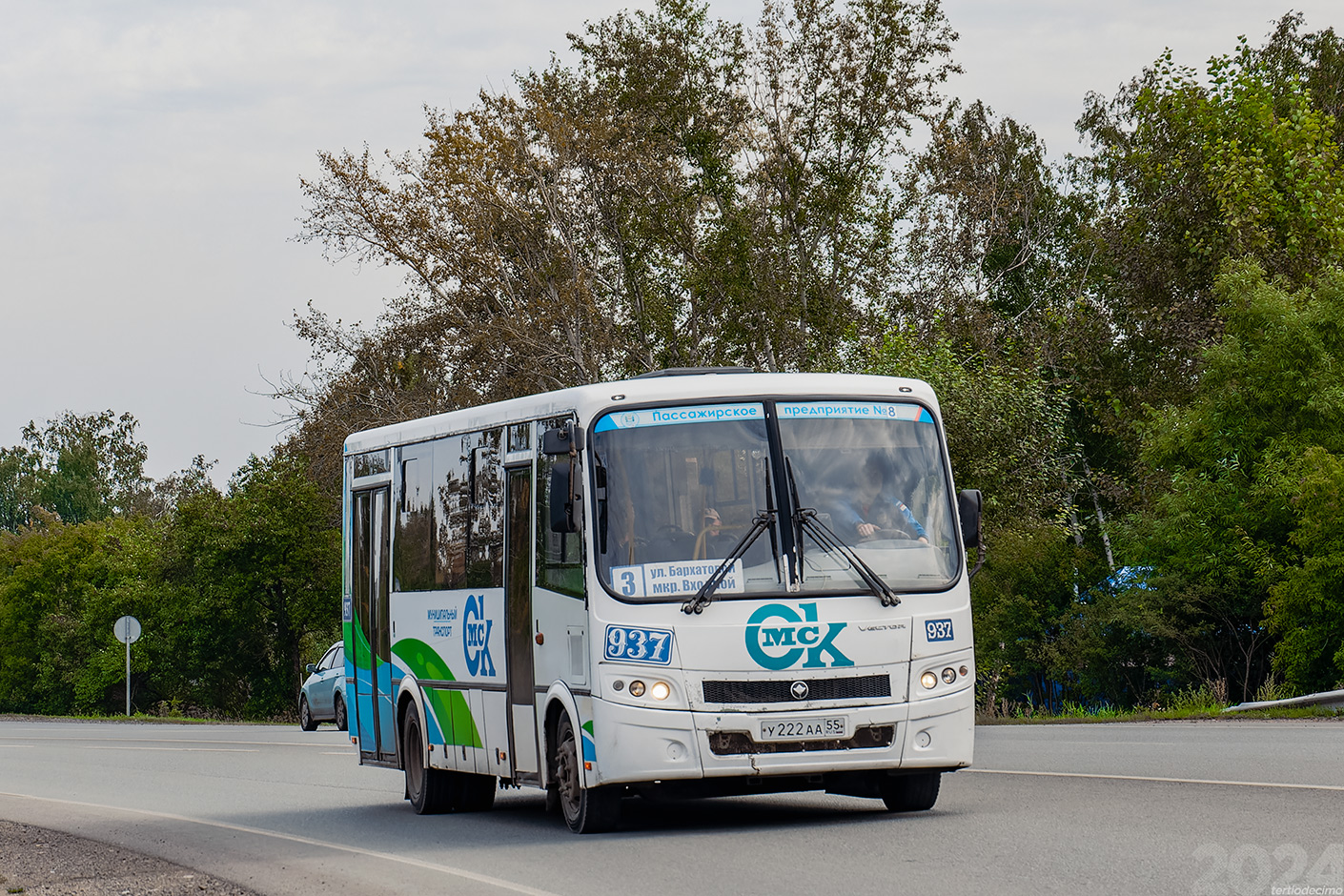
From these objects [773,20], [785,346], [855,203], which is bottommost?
[785,346]

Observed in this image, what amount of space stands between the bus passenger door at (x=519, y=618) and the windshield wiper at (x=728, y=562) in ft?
5.98

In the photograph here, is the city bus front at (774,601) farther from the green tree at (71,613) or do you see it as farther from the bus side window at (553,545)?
the green tree at (71,613)

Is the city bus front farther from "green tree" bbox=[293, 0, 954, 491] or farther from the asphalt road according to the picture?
"green tree" bbox=[293, 0, 954, 491]

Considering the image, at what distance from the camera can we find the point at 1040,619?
28438mm

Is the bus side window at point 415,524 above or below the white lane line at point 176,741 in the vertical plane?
above

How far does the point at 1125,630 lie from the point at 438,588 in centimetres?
1509

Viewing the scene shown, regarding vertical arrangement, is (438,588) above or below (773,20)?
below

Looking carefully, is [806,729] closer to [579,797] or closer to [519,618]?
[579,797]

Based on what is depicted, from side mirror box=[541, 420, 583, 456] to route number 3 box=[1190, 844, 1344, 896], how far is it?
4.65 metres

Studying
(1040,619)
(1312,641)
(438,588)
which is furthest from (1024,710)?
(438,588)

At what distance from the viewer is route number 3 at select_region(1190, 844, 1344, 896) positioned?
7664 mm

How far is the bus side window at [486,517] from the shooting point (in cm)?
1306

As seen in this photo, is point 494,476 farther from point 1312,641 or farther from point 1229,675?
point 1229,675

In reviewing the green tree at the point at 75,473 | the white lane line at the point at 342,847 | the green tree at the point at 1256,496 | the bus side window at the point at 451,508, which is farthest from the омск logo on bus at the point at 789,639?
the green tree at the point at 75,473
